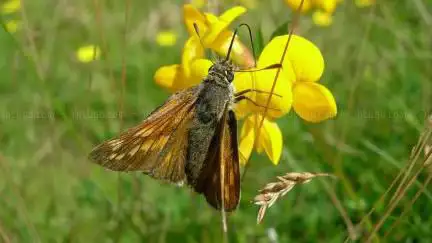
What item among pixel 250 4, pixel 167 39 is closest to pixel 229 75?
pixel 167 39

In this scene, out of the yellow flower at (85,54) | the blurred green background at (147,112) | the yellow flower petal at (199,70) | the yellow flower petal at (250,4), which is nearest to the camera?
the yellow flower petal at (199,70)

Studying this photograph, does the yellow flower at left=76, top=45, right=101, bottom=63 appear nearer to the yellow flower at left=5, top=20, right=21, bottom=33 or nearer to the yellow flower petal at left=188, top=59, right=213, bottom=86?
the yellow flower at left=5, top=20, right=21, bottom=33

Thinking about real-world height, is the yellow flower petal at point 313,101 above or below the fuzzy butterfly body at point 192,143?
above

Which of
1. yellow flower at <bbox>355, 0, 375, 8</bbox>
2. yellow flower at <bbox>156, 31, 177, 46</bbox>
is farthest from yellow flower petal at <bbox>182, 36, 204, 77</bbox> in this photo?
→ yellow flower at <bbox>355, 0, 375, 8</bbox>

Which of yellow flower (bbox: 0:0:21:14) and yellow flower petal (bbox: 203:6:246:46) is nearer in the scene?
yellow flower petal (bbox: 203:6:246:46)

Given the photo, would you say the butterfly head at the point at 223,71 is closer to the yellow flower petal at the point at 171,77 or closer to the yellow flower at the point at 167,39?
the yellow flower petal at the point at 171,77

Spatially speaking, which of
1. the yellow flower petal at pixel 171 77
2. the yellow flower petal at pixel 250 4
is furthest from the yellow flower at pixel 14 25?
the yellow flower petal at pixel 171 77

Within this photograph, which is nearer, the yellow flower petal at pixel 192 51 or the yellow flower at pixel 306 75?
the yellow flower at pixel 306 75
